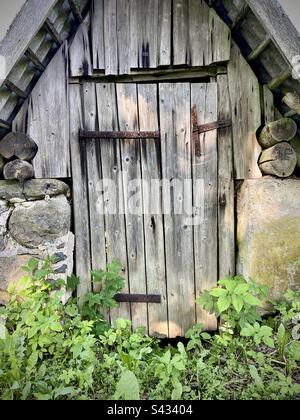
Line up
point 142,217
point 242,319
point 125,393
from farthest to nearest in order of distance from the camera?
point 142,217 → point 242,319 → point 125,393

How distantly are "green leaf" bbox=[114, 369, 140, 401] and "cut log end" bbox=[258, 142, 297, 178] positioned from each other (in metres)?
1.83

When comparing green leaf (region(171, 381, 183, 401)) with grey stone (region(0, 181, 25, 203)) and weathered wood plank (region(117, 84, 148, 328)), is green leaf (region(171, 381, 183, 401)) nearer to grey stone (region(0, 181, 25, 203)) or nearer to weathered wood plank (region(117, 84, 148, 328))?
weathered wood plank (region(117, 84, 148, 328))

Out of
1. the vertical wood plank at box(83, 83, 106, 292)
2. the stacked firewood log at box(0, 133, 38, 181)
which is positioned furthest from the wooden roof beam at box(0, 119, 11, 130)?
the vertical wood plank at box(83, 83, 106, 292)

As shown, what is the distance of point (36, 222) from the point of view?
219cm

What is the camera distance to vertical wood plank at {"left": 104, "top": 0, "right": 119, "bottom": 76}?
88.6 inches

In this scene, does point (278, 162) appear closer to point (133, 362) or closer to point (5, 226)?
point (133, 362)

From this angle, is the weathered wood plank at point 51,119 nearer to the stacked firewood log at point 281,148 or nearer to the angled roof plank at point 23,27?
the angled roof plank at point 23,27

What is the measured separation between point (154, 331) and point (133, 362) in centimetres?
64

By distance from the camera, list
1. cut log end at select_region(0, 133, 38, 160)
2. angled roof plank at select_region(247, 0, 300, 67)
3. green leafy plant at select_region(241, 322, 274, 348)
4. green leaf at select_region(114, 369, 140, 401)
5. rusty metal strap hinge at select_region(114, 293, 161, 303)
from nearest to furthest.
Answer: green leaf at select_region(114, 369, 140, 401), angled roof plank at select_region(247, 0, 300, 67), green leafy plant at select_region(241, 322, 274, 348), cut log end at select_region(0, 133, 38, 160), rusty metal strap hinge at select_region(114, 293, 161, 303)

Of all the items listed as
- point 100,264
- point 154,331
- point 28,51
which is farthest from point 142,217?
point 28,51

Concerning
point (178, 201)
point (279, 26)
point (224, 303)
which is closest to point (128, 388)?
point (224, 303)

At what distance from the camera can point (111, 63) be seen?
2252mm

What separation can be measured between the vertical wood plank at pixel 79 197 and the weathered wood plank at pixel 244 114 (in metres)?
1.34

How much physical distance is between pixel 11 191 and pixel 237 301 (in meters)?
2.01
